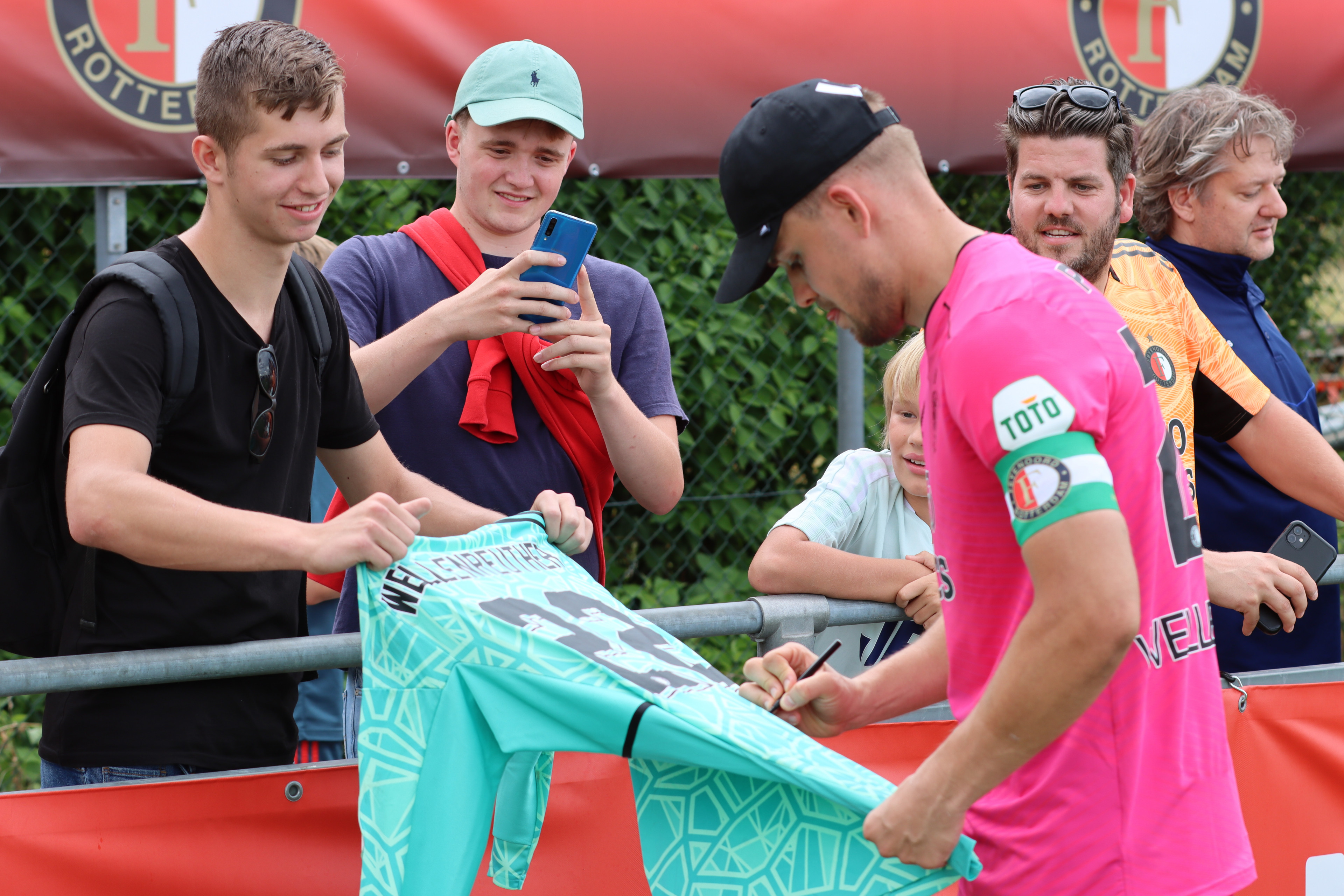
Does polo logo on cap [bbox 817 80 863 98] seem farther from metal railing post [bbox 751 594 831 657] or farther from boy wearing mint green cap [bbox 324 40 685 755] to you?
metal railing post [bbox 751 594 831 657]

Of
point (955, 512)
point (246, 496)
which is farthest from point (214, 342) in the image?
point (955, 512)

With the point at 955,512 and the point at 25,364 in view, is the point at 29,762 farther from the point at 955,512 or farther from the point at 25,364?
the point at 955,512

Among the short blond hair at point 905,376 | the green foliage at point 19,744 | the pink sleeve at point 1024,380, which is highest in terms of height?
the pink sleeve at point 1024,380

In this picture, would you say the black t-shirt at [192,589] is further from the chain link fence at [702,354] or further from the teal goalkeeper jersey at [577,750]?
the chain link fence at [702,354]

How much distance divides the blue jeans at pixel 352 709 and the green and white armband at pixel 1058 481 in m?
1.51

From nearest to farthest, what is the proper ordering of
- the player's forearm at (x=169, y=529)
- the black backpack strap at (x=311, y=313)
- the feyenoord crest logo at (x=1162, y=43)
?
the player's forearm at (x=169, y=529) < the black backpack strap at (x=311, y=313) < the feyenoord crest logo at (x=1162, y=43)

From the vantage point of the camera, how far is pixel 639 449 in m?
2.56

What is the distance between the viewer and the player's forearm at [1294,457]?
2822 millimetres

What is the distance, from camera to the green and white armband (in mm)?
1339

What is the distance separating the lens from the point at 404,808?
1644 millimetres

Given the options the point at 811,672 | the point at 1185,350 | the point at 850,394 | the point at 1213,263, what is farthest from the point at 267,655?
the point at 850,394

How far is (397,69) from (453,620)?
8.55ft

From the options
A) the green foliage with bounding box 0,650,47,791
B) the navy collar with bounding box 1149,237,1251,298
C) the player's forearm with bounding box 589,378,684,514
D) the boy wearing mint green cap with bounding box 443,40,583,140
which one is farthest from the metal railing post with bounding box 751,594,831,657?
the green foliage with bounding box 0,650,47,791

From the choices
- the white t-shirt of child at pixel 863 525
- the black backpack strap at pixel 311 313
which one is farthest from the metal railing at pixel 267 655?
the black backpack strap at pixel 311 313
